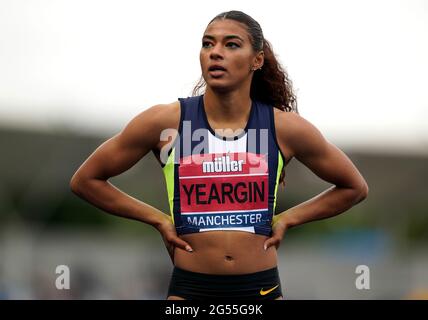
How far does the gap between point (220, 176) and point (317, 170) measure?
0.89 meters

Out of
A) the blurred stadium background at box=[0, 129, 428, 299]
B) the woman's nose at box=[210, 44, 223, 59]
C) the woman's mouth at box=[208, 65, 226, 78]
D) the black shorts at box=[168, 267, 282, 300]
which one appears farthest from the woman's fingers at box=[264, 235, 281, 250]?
the blurred stadium background at box=[0, 129, 428, 299]

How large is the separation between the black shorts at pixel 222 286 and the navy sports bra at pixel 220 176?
1.17 feet

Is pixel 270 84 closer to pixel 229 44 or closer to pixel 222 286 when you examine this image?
pixel 229 44

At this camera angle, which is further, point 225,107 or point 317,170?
point 317,170

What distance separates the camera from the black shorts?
8.77 m

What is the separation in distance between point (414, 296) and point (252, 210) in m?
13.6

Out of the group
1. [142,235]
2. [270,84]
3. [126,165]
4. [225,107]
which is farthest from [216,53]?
[142,235]

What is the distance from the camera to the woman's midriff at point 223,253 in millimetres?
8750

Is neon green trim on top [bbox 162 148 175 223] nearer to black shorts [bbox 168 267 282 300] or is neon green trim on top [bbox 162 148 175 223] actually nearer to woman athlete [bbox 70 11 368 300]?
Answer: woman athlete [bbox 70 11 368 300]

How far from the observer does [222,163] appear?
29.0 ft

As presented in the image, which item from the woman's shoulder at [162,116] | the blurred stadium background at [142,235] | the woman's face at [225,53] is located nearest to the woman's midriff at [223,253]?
the woman's shoulder at [162,116]

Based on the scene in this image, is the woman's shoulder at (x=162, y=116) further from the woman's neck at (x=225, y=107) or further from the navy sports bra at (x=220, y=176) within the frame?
the woman's neck at (x=225, y=107)
